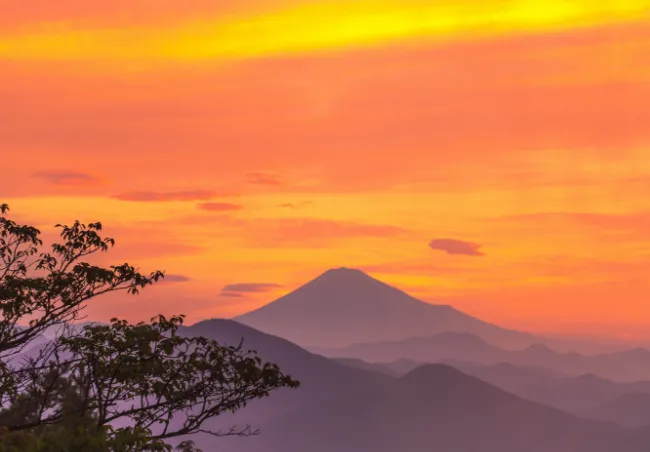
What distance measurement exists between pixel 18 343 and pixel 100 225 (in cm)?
397

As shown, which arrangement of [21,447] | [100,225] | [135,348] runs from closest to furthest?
[21,447] < [135,348] < [100,225]

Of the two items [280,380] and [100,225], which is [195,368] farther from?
[100,225]

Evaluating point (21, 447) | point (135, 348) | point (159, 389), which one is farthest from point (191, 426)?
point (21, 447)

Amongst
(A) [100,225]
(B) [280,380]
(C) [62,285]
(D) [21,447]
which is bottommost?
(D) [21,447]

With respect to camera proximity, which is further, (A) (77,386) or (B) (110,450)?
(A) (77,386)

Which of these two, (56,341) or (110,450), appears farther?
(56,341)

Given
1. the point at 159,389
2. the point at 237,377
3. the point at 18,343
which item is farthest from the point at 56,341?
the point at 237,377

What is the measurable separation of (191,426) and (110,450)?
22.6ft

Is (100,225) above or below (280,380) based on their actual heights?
above

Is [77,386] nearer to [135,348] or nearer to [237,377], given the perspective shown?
[135,348]

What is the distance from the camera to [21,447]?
811 inches

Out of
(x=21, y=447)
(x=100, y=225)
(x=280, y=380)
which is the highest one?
(x=100, y=225)

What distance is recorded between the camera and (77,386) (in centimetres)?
2677

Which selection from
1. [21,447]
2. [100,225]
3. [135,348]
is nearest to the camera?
[21,447]
